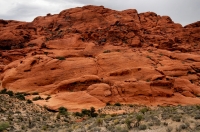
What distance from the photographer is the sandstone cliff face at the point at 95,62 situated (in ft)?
112

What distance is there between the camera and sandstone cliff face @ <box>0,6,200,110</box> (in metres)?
34.3

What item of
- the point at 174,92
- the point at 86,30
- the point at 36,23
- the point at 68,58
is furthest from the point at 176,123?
the point at 36,23

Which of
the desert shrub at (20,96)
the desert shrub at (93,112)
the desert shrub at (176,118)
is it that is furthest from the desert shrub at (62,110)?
the desert shrub at (176,118)

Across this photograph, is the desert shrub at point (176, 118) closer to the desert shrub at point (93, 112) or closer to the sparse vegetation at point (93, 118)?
the sparse vegetation at point (93, 118)

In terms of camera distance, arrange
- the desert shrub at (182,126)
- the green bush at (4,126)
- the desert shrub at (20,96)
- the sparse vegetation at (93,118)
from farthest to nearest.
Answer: the desert shrub at (20,96), the green bush at (4,126), the sparse vegetation at (93,118), the desert shrub at (182,126)

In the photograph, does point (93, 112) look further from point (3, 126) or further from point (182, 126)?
point (182, 126)

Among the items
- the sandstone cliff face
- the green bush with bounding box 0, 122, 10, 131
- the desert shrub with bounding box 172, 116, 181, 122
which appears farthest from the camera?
the sandstone cliff face

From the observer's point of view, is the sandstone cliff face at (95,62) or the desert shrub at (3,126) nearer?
the desert shrub at (3,126)

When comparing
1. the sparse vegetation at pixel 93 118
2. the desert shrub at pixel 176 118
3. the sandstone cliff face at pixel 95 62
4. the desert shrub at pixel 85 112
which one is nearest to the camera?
the sparse vegetation at pixel 93 118

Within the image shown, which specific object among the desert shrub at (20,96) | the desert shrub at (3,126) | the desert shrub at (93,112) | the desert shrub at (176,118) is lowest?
the desert shrub at (93,112)

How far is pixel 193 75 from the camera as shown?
140 ft

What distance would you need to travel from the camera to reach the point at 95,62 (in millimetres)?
42531

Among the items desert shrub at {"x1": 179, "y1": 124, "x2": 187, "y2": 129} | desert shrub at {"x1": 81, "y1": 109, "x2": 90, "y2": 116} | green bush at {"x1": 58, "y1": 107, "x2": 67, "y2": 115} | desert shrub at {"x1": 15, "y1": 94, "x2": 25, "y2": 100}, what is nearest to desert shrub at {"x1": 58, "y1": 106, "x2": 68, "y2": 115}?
green bush at {"x1": 58, "y1": 107, "x2": 67, "y2": 115}

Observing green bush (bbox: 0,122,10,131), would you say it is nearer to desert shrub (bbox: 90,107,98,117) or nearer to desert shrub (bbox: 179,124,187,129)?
desert shrub (bbox: 90,107,98,117)
